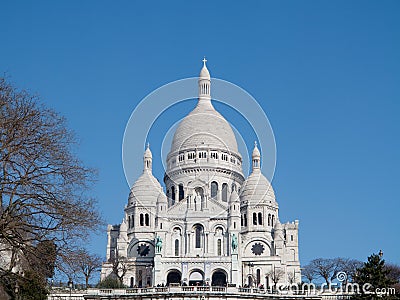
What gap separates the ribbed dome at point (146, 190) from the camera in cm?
11526

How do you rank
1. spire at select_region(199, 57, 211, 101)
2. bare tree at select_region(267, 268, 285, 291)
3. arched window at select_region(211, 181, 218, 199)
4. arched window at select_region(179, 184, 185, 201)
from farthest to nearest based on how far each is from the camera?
spire at select_region(199, 57, 211, 101) < arched window at select_region(211, 181, 218, 199) < arched window at select_region(179, 184, 185, 201) < bare tree at select_region(267, 268, 285, 291)

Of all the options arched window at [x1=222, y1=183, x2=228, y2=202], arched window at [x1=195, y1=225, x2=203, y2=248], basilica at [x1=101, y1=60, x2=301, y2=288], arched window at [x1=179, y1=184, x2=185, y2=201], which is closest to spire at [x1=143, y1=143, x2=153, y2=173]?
basilica at [x1=101, y1=60, x2=301, y2=288]

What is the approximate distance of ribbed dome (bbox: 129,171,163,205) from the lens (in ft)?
378

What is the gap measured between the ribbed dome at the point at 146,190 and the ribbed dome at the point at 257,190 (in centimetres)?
1345

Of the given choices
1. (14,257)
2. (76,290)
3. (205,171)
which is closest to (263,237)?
(205,171)

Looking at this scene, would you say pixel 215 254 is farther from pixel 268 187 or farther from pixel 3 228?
pixel 3 228

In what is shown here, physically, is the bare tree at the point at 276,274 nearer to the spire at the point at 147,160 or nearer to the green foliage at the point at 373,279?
the spire at the point at 147,160

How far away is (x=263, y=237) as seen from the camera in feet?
361

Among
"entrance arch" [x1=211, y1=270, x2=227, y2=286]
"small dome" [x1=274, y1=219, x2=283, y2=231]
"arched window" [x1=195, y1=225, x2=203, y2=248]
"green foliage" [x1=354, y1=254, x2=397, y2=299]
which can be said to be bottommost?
"green foliage" [x1=354, y1=254, x2=397, y2=299]

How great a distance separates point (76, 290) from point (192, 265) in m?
33.9

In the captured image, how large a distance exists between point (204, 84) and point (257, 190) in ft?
100

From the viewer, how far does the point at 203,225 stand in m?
107

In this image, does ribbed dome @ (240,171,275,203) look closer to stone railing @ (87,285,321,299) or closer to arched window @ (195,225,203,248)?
arched window @ (195,225,203,248)

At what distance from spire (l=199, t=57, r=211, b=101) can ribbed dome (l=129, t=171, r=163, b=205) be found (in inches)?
935
